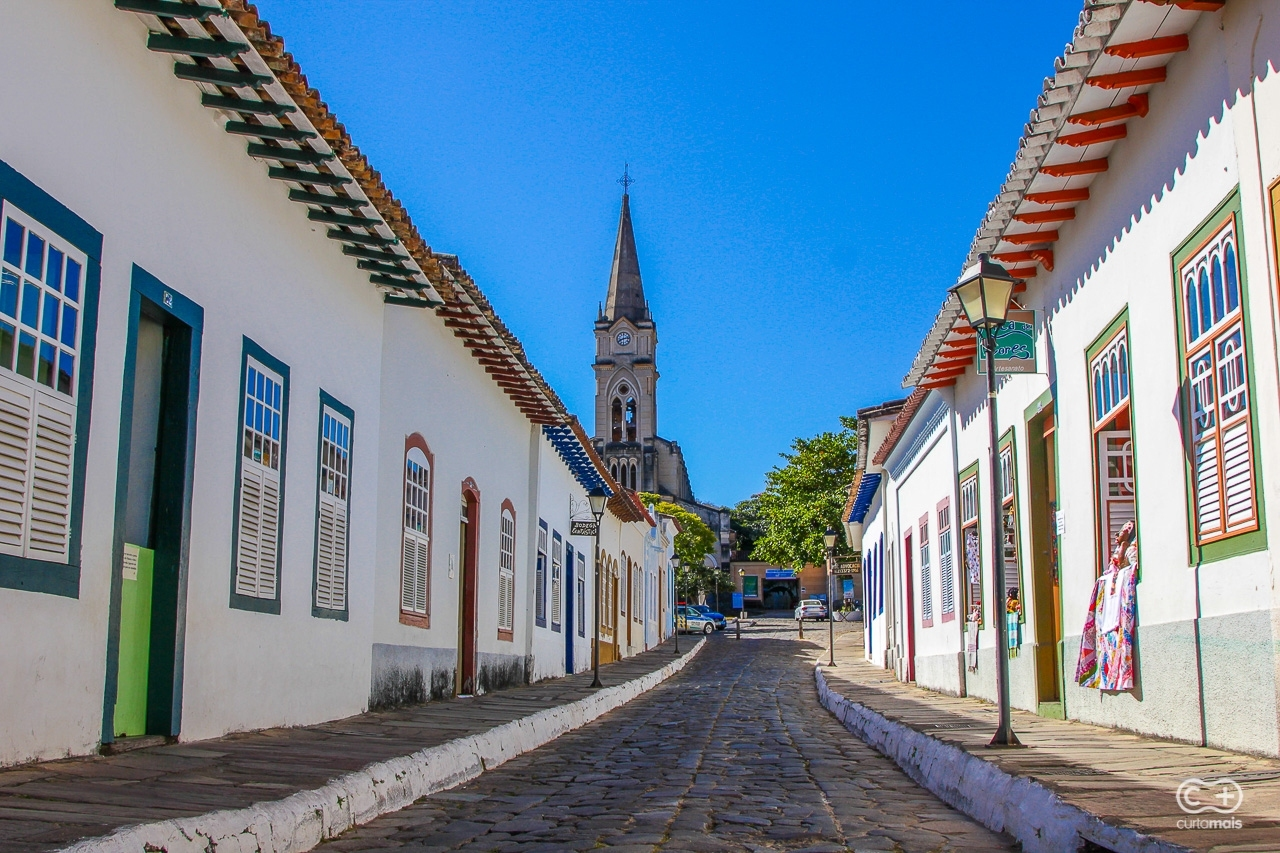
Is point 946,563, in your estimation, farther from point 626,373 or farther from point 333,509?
point 626,373

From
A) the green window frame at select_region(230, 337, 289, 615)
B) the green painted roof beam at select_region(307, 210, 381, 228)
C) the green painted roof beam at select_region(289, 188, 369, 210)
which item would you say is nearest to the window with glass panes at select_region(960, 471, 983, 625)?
the green painted roof beam at select_region(307, 210, 381, 228)

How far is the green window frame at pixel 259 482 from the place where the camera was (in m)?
8.35

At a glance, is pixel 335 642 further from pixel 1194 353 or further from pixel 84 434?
pixel 1194 353

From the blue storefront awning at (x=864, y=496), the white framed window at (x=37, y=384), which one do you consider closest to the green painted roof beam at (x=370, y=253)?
the white framed window at (x=37, y=384)

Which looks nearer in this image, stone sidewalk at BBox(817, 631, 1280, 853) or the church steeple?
stone sidewalk at BBox(817, 631, 1280, 853)

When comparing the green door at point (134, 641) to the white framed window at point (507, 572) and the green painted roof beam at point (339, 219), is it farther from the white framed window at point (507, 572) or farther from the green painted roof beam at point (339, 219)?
the white framed window at point (507, 572)

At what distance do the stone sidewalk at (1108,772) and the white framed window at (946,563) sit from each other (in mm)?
3982

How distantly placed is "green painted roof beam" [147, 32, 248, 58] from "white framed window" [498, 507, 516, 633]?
411 inches

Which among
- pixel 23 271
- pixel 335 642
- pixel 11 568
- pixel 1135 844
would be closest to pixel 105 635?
pixel 11 568

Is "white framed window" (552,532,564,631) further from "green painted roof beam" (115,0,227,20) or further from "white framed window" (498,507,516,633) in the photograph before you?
"green painted roof beam" (115,0,227,20)

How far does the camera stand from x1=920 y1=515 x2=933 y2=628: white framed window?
17.4 metres

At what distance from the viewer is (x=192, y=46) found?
6.83 metres

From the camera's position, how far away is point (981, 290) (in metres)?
7.94

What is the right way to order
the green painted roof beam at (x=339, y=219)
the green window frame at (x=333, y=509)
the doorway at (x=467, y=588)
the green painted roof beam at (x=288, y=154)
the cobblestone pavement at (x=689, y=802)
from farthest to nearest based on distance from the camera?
the doorway at (x=467, y=588) → the green window frame at (x=333, y=509) → the green painted roof beam at (x=339, y=219) → the green painted roof beam at (x=288, y=154) → the cobblestone pavement at (x=689, y=802)
